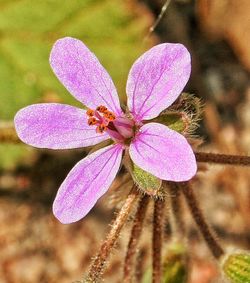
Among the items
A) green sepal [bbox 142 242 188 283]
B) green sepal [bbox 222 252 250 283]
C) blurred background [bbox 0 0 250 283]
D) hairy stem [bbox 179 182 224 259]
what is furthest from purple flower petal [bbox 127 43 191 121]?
blurred background [bbox 0 0 250 283]

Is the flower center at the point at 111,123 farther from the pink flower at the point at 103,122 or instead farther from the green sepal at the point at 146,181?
the green sepal at the point at 146,181

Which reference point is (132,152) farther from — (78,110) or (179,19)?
(179,19)

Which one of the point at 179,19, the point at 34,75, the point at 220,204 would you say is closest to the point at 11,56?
the point at 34,75

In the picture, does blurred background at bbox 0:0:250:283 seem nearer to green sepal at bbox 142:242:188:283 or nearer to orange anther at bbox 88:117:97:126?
green sepal at bbox 142:242:188:283

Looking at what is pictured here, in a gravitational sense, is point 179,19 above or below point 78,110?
below

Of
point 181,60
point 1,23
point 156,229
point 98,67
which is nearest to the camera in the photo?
point 181,60
